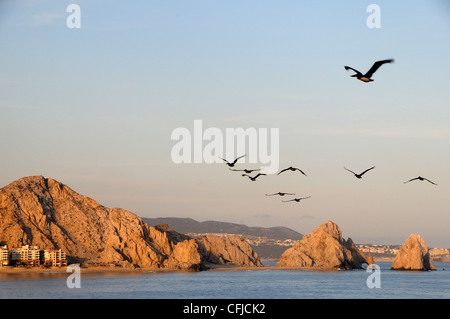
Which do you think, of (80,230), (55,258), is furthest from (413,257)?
(55,258)

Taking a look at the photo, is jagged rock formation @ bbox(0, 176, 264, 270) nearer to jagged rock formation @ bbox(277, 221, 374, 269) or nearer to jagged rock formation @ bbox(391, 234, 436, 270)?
jagged rock formation @ bbox(277, 221, 374, 269)

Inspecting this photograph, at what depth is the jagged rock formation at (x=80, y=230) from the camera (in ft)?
547

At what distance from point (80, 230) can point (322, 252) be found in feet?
215

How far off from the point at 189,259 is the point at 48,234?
116 ft

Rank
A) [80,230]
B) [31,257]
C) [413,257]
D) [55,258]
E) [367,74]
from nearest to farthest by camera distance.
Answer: [367,74] → [31,257] → [55,258] → [80,230] → [413,257]

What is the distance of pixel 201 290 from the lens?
4208 inches

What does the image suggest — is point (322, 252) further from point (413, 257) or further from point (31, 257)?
point (31, 257)

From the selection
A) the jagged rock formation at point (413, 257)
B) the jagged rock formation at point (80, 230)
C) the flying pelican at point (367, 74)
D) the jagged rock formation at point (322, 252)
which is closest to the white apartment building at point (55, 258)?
the jagged rock formation at point (80, 230)

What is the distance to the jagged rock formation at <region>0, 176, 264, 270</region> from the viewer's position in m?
167

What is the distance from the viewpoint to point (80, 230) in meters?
174

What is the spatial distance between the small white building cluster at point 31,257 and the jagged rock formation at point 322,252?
66.3m

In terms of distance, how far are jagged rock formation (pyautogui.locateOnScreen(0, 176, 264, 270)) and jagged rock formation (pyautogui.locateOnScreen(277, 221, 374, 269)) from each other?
1143 inches
